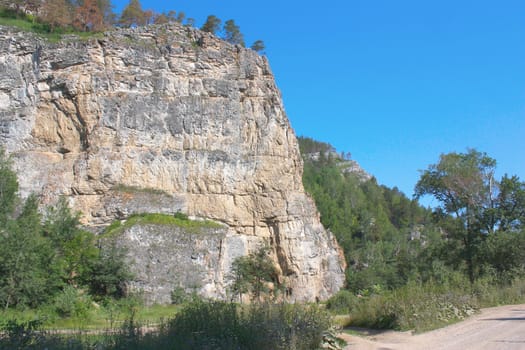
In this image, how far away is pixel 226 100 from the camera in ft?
133

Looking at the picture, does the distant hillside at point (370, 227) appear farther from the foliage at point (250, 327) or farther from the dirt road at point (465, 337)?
the foliage at point (250, 327)

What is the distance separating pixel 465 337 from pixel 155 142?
31.3 m

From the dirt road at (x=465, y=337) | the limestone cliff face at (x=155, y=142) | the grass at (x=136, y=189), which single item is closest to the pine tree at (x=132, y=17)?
the limestone cliff face at (x=155, y=142)

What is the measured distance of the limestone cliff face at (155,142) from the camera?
3647cm

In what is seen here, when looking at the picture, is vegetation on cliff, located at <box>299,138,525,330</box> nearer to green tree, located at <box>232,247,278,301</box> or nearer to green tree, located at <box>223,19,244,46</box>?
green tree, located at <box>232,247,278,301</box>

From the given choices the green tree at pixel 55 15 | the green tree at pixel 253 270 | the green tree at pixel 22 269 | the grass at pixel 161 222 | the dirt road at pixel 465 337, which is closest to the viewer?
the dirt road at pixel 465 337

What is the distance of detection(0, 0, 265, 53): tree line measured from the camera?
43.9 m

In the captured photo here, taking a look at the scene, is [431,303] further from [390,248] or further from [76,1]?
[390,248]

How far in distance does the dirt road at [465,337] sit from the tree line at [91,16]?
38.4 m

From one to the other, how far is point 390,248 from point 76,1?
51.0 meters

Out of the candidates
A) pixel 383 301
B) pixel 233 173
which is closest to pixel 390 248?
pixel 233 173

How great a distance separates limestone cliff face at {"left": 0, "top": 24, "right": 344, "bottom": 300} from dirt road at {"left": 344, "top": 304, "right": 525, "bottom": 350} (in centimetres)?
2329

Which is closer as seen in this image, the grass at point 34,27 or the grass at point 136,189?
the grass at point 136,189

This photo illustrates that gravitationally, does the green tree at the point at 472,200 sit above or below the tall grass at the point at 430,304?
above
